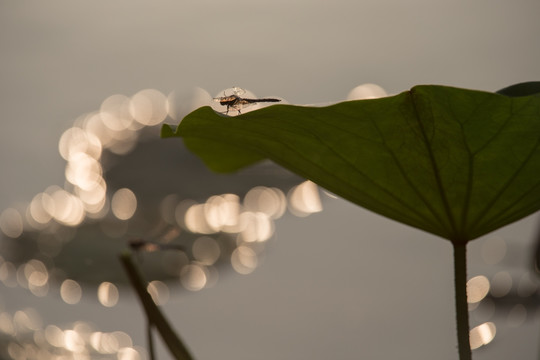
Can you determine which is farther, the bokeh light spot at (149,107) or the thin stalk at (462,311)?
the bokeh light spot at (149,107)

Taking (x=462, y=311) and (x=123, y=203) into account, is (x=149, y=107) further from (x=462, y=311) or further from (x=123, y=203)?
(x=462, y=311)

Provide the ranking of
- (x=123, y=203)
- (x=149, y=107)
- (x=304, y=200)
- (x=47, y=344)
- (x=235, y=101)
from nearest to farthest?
(x=235, y=101) < (x=47, y=344) < (x=123, y=203) < (x=304, y=200) < (x=149, y=107)

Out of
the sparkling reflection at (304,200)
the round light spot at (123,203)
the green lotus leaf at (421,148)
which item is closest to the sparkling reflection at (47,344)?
the round light spot at (123,203)

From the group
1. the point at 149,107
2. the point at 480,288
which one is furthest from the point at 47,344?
the point at 149,107

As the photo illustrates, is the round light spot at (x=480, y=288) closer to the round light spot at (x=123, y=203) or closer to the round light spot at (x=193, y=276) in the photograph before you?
the round light spot at (x=193, y=276)

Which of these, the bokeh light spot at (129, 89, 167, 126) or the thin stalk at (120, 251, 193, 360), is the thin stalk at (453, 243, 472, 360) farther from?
the bokeh light spot at (129, 89, 167, 126)

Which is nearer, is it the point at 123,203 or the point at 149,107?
the point at 123,203

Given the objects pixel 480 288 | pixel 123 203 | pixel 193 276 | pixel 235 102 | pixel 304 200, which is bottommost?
pixel 480 288

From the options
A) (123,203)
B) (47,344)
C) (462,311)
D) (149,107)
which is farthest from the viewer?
(149,107)

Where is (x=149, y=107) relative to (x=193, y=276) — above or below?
above

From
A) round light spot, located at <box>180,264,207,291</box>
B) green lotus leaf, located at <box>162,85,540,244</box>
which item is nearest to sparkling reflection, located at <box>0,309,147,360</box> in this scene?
round light spot, located at <box>180,264,207,291</box>
